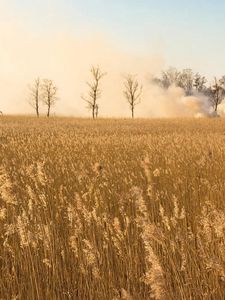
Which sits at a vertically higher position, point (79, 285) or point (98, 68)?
point (98, 68)

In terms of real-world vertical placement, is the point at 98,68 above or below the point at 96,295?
above

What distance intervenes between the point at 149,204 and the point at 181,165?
6.92 feet

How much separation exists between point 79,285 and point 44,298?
0.26 metres

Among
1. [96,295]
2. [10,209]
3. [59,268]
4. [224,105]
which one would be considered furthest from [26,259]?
[224,105]

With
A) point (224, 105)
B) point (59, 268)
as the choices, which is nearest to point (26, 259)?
point (59, 268)

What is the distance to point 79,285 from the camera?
3.26 m

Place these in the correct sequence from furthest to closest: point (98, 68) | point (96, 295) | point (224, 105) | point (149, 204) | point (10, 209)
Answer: point (224, 105)
point (98, 68)
point (149, 204)
point (10, 209)
point (96, 295)

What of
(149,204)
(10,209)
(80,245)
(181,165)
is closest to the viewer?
(80,245)

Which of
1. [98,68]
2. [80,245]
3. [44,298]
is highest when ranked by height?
[98,68]

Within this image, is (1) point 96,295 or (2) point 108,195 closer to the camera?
(1) point 96,295

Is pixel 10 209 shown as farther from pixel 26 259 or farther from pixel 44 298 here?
pixel 44 298

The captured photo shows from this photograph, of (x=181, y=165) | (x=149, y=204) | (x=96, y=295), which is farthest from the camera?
(x=181, y=165)

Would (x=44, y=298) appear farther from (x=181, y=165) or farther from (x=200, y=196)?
(x=181, y=165)

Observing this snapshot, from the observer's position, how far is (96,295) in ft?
9.96
